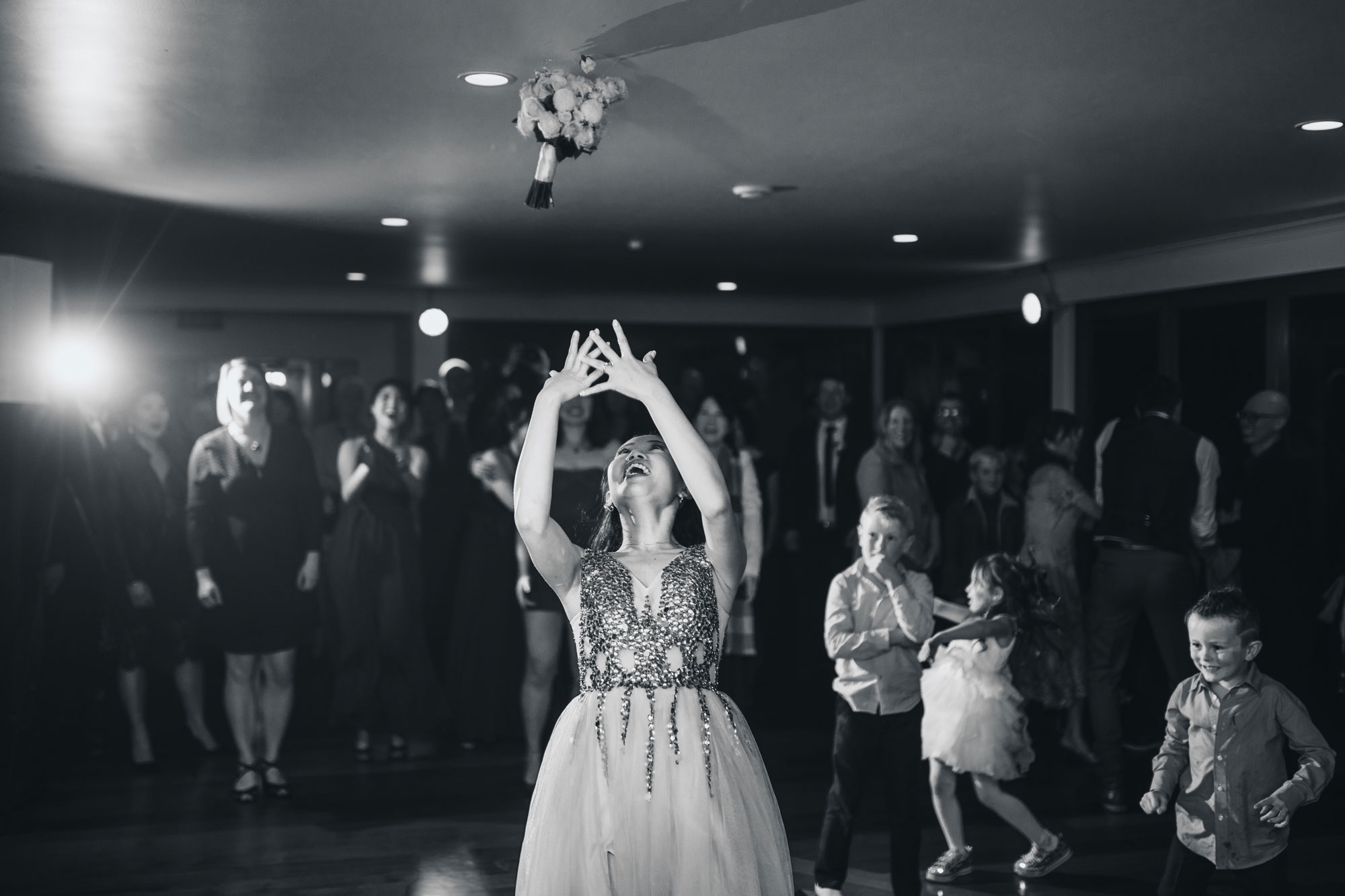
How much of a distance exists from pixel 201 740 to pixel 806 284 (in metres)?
5.38

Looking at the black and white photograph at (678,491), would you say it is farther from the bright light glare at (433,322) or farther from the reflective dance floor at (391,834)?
the bright light glare at (433,322)

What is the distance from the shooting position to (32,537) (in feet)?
18.8

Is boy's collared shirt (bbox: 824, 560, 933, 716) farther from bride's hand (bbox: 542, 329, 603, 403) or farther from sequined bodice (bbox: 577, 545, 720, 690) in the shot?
bride's hand (bbox: 542, 329, 603, 403)

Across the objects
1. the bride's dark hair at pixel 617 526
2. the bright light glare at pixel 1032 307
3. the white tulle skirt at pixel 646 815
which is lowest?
the white tulle skirt at pixel 646 815

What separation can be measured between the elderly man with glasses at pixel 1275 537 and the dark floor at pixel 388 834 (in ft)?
2.44

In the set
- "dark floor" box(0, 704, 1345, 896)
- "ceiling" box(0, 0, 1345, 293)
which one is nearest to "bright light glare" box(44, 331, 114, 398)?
"ceiling" box(0, 0, 1345, 293)

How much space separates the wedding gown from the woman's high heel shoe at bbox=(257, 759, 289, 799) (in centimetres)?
317

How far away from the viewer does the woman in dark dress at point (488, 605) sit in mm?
5750

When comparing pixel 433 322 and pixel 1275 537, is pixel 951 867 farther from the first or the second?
pixel 433 322

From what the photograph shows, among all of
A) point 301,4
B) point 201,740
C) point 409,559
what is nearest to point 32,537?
point 201,740

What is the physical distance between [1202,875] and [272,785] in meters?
3.66

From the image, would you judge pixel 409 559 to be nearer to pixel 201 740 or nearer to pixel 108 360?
pixel 201 740

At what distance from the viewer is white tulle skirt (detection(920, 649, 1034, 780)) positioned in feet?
13.4

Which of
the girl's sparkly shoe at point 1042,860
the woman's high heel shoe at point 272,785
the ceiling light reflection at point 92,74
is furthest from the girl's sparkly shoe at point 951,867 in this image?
the ceiling light reflection at point 92,74
